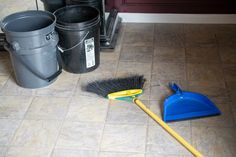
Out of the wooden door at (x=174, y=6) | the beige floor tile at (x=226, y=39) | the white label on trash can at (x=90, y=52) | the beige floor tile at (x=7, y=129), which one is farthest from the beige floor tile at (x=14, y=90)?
the beige floor tile at (x=226, y=39)

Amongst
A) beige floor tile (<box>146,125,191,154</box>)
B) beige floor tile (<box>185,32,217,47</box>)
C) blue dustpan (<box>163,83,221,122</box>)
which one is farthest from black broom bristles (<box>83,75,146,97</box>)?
beige floor tile (<box>185,32,217,47</box>)

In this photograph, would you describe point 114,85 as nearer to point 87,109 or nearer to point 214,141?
point 87,109

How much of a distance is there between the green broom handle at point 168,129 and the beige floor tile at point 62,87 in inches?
16.7

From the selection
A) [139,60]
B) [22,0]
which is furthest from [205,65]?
[22,0]

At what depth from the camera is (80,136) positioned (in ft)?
6.12

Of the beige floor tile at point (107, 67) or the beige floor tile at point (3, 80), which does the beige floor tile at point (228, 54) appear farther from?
the beige floor tile at point (3, 80)

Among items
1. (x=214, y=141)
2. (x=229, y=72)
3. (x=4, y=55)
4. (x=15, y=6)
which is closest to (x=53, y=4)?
(x=15, y=6)

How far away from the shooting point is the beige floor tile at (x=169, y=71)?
2.28 metres

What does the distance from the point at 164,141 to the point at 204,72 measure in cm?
69

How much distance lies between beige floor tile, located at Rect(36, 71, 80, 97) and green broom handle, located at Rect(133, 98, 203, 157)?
1.39 ft

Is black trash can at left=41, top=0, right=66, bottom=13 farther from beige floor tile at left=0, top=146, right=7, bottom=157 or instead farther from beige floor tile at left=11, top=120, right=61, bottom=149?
beige floor tile at left=0, top=146, right=7, bottom=157

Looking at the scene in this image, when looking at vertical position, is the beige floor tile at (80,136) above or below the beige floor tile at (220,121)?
below

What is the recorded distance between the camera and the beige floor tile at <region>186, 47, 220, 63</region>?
7.96ft

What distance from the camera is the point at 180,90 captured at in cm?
208
